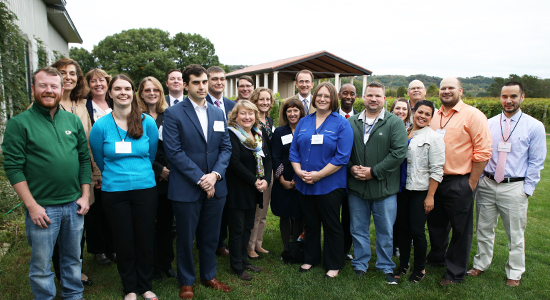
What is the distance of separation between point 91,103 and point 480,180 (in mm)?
4689

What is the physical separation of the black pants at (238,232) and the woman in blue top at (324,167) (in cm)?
70

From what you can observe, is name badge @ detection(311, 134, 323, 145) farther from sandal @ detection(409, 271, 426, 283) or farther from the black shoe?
the black shoe

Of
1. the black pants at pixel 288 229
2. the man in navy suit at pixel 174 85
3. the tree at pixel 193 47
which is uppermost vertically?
the tree at pixel 193 47

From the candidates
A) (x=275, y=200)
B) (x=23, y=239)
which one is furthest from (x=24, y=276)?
(x=275, y=200)

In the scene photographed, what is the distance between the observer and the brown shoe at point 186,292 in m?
3.24

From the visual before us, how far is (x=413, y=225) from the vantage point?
3.63 meters

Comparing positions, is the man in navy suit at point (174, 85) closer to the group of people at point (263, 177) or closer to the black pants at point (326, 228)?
the group of people at point (263, 177)

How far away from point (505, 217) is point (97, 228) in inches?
185

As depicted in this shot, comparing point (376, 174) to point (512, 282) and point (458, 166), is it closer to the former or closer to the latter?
point (458, 166)

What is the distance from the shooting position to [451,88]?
3.66 meters

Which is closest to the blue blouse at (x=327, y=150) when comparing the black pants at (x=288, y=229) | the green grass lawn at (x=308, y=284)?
the black pants at (x=288, y=229)

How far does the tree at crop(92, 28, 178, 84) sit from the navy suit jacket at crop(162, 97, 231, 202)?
45378 millimetres

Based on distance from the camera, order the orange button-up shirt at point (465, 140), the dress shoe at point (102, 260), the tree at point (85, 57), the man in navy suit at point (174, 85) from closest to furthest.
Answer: the orange button-up shirt at point (465, 140) < the dress shoe at point (102, 260) < the man in navy suit at point (174, 85) < the tree at point (85, 57)

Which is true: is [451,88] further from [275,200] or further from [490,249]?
[275,200]
